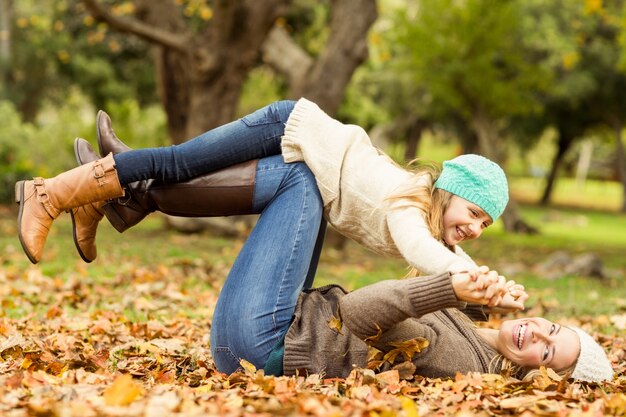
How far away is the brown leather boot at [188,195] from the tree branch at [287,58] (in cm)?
926

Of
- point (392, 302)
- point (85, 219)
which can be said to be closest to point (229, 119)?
point (85, 219)

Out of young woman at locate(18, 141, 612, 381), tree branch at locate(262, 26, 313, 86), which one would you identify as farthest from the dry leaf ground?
tree branch at locate(262, 26, 313, 86)

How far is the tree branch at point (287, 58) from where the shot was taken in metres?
13.8

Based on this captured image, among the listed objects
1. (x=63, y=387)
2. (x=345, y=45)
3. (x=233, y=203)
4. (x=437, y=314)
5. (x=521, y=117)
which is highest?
(x=521, y=117)

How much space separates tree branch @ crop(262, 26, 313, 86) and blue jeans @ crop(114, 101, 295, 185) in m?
9.29

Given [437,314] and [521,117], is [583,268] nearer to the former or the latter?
[437,314]

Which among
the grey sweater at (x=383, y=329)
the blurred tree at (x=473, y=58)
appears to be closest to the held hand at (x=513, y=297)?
the grey sweater at (x=383, y=329)

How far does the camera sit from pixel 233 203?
436 centimetres

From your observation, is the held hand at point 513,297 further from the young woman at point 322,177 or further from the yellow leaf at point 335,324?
the yellow leaf at point 335,324

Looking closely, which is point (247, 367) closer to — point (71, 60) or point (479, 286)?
point (479, 286)

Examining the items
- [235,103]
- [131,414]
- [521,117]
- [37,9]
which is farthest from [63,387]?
[521,117]

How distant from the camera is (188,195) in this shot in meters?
4.39

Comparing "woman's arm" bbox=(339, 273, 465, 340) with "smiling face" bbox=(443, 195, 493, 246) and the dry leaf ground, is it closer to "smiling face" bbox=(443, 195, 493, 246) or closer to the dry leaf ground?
the dry leaf ground

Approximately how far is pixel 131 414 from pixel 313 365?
1236mm
